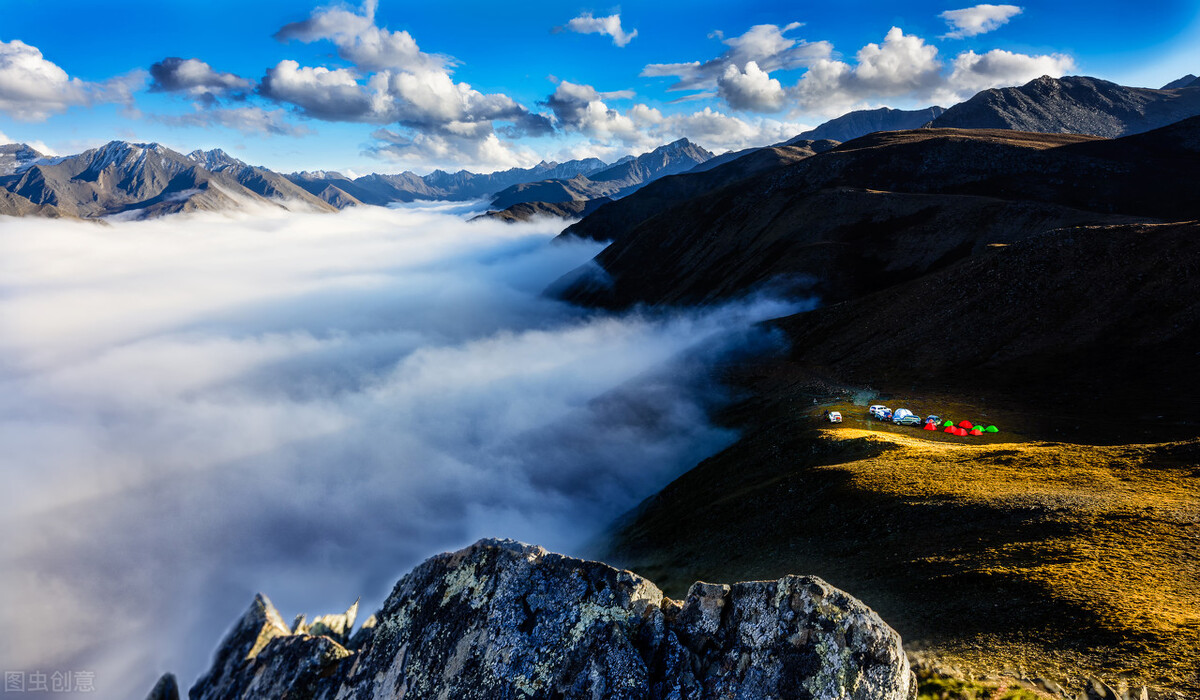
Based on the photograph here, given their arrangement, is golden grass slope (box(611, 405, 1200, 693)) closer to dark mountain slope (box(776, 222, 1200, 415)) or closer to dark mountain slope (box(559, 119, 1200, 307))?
dark mountain slope (box(776, 222, 1200, 415))

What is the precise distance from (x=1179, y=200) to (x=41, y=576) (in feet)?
1320

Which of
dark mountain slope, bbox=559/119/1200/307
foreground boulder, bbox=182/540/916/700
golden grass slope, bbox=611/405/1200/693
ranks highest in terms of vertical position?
dark mountain slope, bbox=559/119/1200/307

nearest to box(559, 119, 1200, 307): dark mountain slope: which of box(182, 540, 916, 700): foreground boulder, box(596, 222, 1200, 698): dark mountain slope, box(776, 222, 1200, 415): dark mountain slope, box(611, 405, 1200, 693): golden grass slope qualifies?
box(776, 222, 1200, 415): dark mountain slope

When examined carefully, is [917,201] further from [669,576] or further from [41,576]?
[41,576]

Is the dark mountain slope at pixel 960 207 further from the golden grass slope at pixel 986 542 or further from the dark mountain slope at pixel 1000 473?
the golden grass slope at pixel 986 542

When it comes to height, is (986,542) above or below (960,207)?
below

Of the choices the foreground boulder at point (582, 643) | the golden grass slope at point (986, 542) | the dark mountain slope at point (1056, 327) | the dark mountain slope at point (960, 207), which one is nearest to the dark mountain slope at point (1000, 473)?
the golden grass slope at point (986, 542)

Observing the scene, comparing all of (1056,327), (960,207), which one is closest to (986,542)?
(1056,327)

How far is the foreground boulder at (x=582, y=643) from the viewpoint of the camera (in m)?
13.7

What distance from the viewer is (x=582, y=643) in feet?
52.3

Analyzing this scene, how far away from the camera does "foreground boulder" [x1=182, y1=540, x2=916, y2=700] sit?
13.7 metres

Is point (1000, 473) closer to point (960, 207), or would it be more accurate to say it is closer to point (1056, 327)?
point (1056, 327)

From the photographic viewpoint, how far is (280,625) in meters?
23.6

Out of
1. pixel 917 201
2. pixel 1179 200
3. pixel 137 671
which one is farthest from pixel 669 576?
pixel 1179 200
